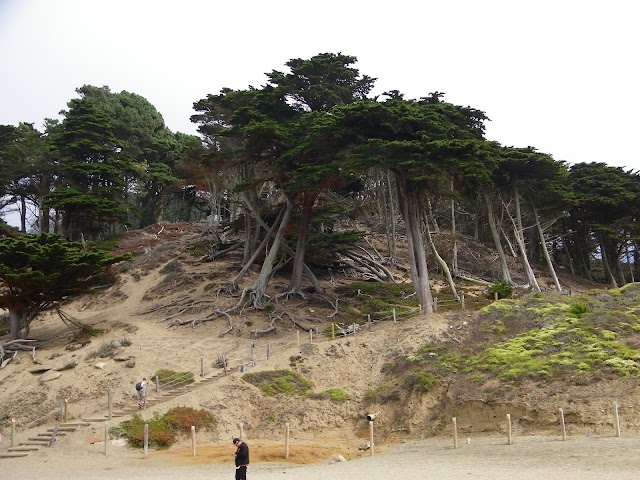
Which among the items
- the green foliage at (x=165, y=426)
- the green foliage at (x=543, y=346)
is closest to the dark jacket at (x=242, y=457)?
the green foliage at (x=165, y=426)

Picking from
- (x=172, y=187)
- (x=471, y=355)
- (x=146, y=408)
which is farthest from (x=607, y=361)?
(x=172, y=187)

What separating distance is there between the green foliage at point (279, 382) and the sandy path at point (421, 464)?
16.8 feet

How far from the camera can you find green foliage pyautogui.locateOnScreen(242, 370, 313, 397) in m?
23.8

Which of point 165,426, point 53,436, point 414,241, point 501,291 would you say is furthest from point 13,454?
point 501,291

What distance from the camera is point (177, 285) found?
40344 mm

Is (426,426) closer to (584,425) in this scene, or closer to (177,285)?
(584,425)

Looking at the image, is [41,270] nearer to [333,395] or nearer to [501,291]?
[333,395]

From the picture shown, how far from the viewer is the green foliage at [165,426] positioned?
20.1 metres

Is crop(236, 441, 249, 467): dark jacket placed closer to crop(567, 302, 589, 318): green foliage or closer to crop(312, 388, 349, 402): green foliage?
crop(312, 388, 349, 402): green foliage

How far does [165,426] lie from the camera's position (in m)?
20.7

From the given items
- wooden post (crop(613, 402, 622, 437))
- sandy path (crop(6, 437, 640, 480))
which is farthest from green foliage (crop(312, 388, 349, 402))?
wooden post (crop(613, 402, 622, 437))

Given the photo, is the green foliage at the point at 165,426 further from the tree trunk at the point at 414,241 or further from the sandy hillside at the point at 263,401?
the tree trunk at the point at 414,241

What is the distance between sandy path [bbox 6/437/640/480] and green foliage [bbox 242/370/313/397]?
512 cm

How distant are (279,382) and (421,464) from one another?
9.24 meters
